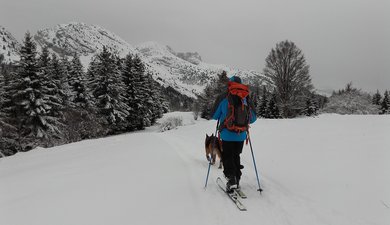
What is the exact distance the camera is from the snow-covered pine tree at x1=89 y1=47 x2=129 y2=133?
31.4 meters

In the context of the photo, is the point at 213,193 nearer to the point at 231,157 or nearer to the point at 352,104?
the point at 231,157

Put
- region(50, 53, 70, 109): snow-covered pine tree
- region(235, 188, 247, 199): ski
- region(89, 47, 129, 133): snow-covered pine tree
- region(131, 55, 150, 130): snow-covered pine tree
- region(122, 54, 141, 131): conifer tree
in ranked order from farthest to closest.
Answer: region(131, 55, 150, 130): snow-covered pine tree → region(122, 54, 141, 131): conifer tree → region(89, 47, 129, 133): snow-covered pine tree → region(50, 53, 70, 109): snow-covered pine tree → region(235, 188, 247, 199): ski

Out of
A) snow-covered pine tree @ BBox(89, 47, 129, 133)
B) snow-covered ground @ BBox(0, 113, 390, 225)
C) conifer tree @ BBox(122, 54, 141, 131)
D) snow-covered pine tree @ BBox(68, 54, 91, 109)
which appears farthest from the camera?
conifer tree @ BBox(122, 54, 141, 131)

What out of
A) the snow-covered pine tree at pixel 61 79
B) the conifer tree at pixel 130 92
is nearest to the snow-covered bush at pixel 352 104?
the conifer tree at pixel 130 92

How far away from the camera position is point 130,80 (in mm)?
36500

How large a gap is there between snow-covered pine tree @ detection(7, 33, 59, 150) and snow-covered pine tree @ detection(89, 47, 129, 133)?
25.8ft

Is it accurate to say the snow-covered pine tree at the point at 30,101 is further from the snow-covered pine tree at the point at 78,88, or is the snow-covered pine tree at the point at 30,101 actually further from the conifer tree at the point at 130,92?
the conifer tree at the point at 130,92

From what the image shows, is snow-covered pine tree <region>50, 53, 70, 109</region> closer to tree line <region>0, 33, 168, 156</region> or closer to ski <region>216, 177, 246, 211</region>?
tree line <region>0, 33, 168, 156</region>

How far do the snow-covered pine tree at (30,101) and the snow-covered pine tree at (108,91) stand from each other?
7.86 meters

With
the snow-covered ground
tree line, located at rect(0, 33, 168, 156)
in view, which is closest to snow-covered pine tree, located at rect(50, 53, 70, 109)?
tree line, located at rect(0, 33, 168, 156)

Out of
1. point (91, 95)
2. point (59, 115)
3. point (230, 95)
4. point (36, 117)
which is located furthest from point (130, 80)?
point (230, 95)

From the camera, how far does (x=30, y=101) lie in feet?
75.7

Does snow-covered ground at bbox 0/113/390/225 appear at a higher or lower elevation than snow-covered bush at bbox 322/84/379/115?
lower

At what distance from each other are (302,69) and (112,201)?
23.2 m
